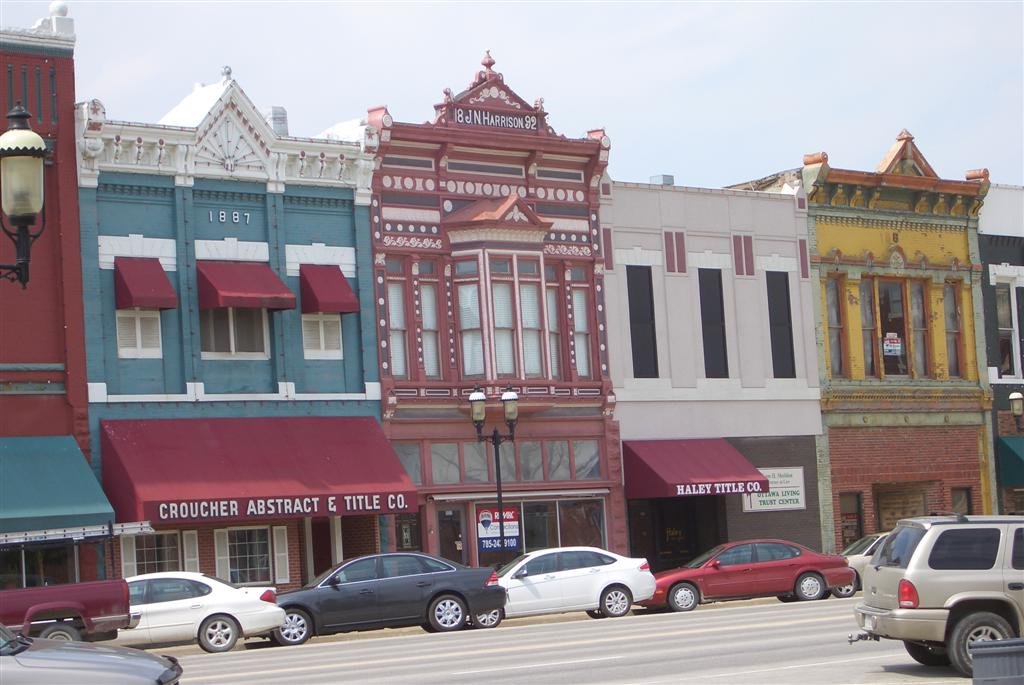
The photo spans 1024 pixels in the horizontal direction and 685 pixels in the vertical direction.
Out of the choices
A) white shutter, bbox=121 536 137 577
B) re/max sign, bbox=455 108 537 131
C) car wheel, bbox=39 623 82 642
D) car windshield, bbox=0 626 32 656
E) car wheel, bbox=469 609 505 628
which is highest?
re/max sign, bbox=455 108 537 131

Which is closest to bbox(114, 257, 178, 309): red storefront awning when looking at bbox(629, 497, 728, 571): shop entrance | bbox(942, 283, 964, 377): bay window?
bbox(629, 497, 728, 571): shop entrance

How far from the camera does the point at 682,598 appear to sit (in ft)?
105

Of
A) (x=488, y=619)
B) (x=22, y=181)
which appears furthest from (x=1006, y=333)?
(x=22, y=181)

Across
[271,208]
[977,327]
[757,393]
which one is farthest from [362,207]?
[977,327]

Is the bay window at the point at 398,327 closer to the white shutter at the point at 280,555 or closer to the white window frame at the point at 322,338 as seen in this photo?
the white window frame at the point at 322,338

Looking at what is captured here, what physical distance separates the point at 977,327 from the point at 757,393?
809 centimetres

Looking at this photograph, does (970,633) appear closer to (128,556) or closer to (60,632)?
(60,632)

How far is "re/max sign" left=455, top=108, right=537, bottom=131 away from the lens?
36.6 m

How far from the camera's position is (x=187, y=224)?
107 feet

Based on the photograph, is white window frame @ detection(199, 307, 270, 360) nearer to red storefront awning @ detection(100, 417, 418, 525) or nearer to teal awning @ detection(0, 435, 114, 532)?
red storefront awning @ detection(100, 417, 418, 525)

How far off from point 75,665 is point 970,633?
9744 mm

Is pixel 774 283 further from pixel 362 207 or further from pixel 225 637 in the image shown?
pixel 225 637

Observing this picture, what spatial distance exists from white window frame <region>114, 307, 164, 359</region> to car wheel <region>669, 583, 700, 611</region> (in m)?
10.5

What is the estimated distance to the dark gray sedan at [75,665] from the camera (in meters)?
10.6
